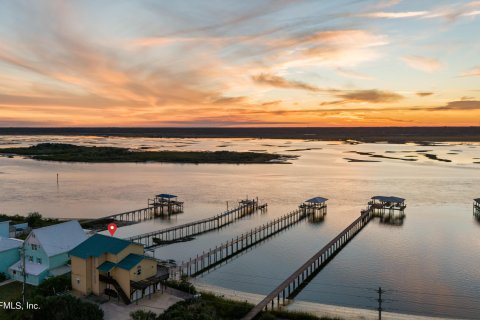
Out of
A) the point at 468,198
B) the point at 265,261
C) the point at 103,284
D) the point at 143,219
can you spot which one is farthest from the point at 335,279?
the point at 468,198

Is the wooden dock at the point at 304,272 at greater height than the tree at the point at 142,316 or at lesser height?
lesser

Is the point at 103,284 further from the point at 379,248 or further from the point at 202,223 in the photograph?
the point at 379,248

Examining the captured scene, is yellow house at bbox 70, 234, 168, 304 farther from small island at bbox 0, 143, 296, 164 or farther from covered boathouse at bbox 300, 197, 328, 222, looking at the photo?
small island at bbox 0, 143, 296, 164

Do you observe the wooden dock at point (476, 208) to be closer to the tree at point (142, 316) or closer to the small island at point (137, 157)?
the tree at point (142, 316)

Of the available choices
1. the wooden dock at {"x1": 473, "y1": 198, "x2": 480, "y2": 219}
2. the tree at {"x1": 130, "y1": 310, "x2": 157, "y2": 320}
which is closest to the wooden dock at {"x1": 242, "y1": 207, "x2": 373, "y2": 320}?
the tree at {"x1": 130, "y1": 310, "x2": 157, "y2": 320}

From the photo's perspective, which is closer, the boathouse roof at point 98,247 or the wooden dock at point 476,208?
the boathouse roof at point 98,247

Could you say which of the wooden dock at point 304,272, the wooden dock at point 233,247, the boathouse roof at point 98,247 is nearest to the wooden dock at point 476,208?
the wooden dock at point 304,272
